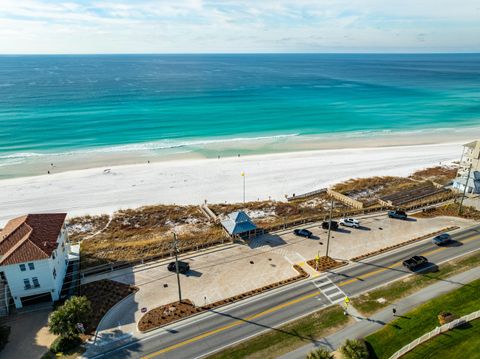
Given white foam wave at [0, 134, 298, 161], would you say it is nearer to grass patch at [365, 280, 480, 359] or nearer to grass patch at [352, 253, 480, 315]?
grass patch at [352, 253, 480, 315]

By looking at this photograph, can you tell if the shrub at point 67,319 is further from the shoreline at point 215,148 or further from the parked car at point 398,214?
the shoreline at point 215,148

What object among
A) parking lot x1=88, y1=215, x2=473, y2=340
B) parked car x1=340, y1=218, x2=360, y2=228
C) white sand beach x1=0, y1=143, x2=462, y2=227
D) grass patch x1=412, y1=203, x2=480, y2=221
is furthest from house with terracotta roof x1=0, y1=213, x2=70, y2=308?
grass patch x1=412, y1=203, x2=480, y2=221

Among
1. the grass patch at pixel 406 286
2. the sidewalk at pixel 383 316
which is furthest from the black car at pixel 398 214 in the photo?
the sidewalk at pixel 383 316

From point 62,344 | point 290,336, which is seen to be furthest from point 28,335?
point 290,336

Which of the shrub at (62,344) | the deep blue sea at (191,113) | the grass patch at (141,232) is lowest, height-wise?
the grass patch at (141,232)

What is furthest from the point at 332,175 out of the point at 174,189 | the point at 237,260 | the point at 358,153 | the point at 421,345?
A: the point at 421,345

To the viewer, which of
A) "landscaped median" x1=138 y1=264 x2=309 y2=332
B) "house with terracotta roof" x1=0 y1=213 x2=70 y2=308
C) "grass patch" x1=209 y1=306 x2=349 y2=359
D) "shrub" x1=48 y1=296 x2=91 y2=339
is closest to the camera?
"grass patch" x1=209 y1=306 x2=349 y2=359
